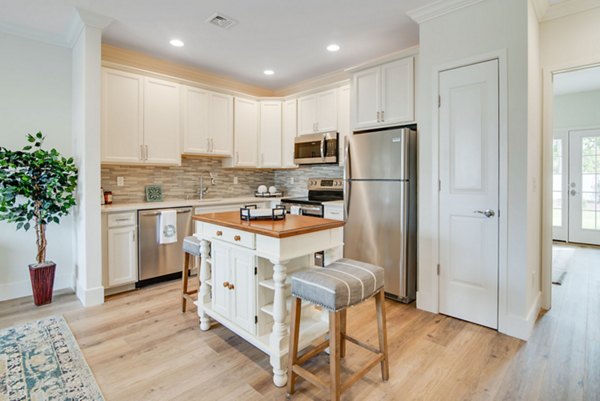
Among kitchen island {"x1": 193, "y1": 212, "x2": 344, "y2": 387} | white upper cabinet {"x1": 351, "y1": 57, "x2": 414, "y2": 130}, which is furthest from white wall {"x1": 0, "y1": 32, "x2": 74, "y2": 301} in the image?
white upper cabinet {"x1": 351, "y1": 57, "x2": 414, "y2": 130}

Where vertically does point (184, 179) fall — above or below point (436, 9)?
below

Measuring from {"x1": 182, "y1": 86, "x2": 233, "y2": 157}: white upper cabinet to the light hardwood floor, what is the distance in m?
2.06

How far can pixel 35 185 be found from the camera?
2910 millimetres

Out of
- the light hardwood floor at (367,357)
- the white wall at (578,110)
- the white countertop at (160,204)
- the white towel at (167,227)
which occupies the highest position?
the white wall at (578,110)

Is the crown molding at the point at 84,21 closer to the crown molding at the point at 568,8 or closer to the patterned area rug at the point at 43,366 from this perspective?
the patterned area rug at the point at 43,366

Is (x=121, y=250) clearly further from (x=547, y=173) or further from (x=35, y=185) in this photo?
(x=547, y=173)

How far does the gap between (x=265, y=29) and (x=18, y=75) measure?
2467mm

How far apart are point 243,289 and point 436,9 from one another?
8.96 feet

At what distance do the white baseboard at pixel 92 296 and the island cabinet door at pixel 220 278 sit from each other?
1416 millimetres

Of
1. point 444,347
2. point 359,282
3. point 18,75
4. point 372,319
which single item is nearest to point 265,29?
point 18,75

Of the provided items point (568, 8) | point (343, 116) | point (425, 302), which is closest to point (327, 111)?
point (343, 116)

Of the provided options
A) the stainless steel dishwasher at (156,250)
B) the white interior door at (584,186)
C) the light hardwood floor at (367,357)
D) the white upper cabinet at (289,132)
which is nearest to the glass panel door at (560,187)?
the white interior door at (584,186)

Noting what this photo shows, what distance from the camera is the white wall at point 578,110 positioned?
17.9 feet

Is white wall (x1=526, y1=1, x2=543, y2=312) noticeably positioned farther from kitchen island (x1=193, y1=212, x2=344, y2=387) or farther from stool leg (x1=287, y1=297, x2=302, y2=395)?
stool leg (x1=287, y1=297, x2=302, y2=395)
